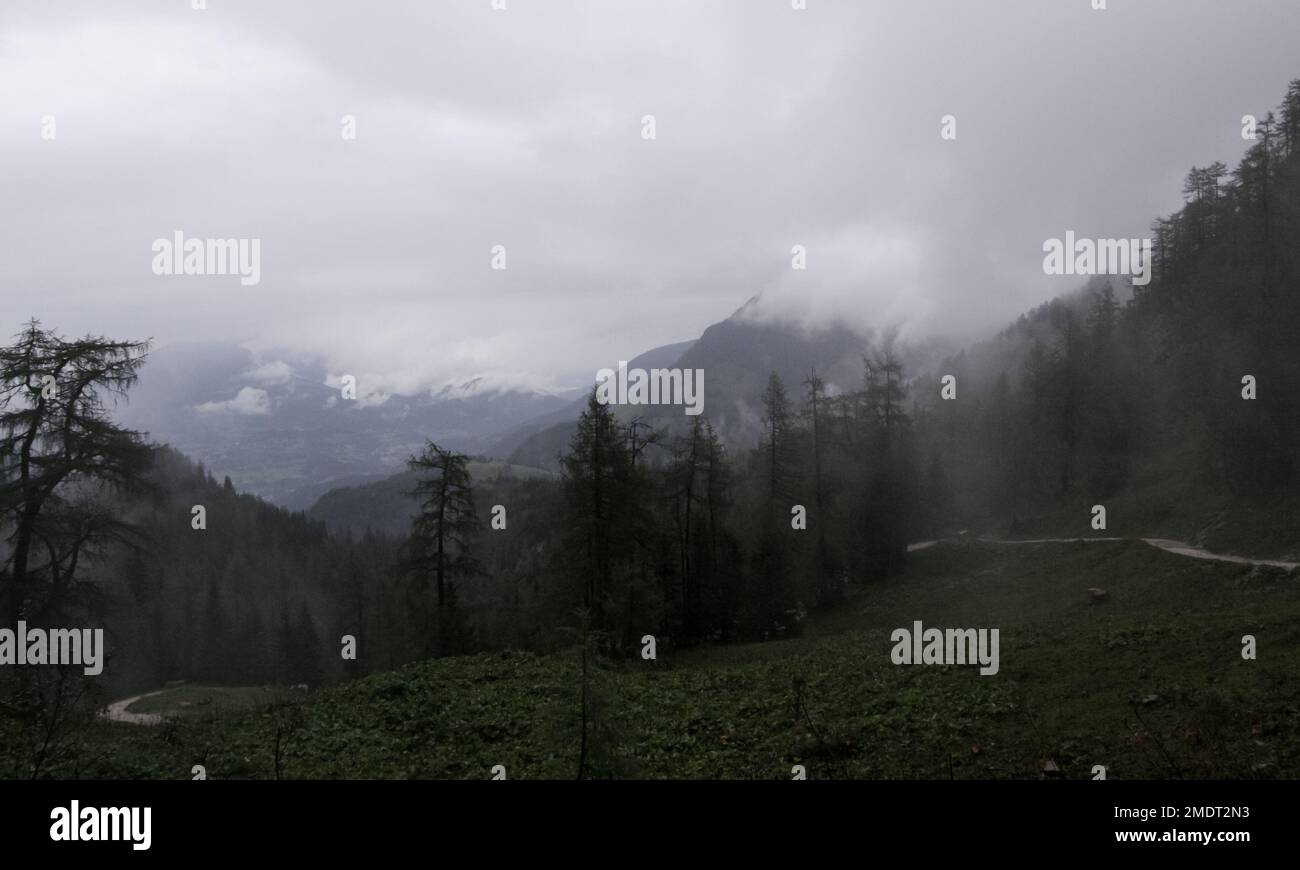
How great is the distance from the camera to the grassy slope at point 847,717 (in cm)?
1017

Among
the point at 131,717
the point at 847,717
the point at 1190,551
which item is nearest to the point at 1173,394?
the point at 1190,551

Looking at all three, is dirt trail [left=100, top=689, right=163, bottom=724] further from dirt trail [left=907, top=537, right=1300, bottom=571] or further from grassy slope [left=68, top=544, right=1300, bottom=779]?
dirt trail [left=907, top=537, right=1300, bottom=571]

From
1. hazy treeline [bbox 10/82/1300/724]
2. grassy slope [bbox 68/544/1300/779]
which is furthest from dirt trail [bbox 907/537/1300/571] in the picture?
hazy treeline [bbox 10/82/1300/724]

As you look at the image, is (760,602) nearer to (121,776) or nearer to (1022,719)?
(1022,719)

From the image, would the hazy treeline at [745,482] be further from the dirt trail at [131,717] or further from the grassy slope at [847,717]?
the grassy slope at [847,717]

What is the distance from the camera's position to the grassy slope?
10172 millimetres

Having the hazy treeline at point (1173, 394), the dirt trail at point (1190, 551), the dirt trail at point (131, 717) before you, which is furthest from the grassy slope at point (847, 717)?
the hazy treeline at point (1173, 394)

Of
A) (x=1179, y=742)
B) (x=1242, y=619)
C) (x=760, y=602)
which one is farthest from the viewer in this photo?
(x=760, y=602)

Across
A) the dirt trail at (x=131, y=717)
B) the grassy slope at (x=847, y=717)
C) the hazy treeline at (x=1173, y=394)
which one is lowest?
the dirt trail at (x=131, y=717)

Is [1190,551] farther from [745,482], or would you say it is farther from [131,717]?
[131,717]

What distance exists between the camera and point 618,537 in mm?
27578

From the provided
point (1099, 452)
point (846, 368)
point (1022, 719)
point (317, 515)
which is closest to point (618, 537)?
point (1022, 719)

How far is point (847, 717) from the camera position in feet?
45.3
